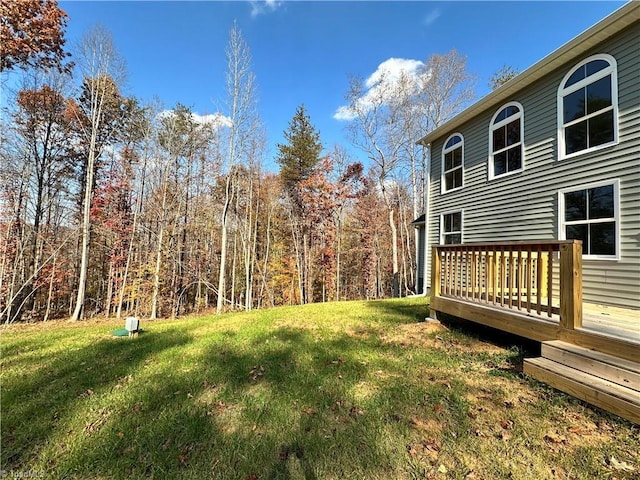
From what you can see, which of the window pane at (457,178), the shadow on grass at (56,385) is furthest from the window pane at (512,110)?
the shadow on grass at (56,385)

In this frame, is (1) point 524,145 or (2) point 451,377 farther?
(1) point 524,145

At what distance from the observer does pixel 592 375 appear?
2600 millimetres

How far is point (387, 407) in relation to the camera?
2.70 meters


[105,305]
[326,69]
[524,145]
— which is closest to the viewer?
[524,145]

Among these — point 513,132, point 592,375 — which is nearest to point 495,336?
point 592,375

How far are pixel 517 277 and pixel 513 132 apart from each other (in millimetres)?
4433

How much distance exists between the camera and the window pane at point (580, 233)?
5.12m

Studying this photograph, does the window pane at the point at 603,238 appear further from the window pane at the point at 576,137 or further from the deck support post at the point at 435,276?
the deck support post at the point at 435,276

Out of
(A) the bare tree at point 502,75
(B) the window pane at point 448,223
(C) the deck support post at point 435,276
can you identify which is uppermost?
(A) the bare tree at point 502,75

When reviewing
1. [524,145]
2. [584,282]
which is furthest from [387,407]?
[524,145]

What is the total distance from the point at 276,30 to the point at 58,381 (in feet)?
41.0

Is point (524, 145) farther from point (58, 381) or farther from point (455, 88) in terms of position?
point (455, 88)

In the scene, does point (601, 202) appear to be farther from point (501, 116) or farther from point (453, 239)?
point (453, 239)

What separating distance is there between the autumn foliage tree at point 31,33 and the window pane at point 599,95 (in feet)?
52.5
